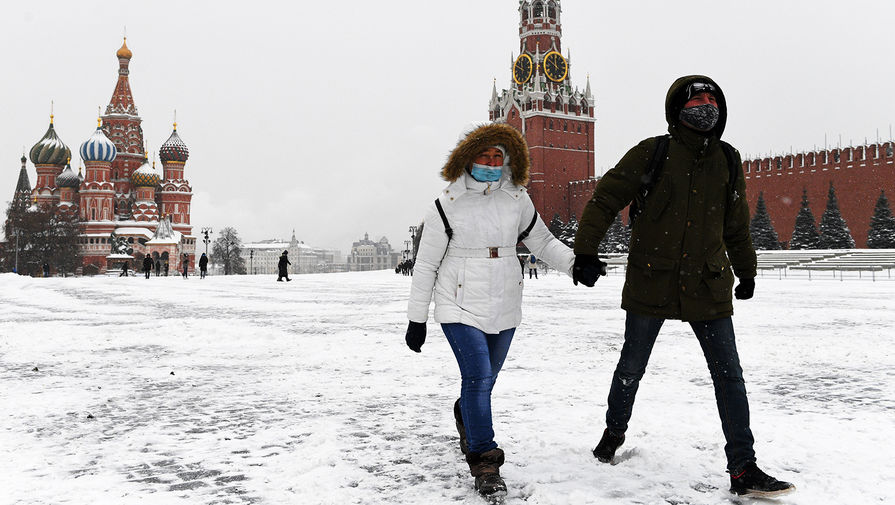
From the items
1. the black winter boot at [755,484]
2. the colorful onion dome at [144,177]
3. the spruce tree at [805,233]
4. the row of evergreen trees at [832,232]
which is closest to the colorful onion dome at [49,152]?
the colorful onion dome at [144,177]

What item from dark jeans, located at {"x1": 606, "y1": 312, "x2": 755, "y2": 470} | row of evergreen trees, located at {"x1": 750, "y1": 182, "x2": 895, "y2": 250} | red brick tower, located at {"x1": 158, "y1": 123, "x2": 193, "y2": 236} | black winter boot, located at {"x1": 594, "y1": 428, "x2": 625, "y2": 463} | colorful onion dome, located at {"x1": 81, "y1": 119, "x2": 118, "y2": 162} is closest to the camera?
dark jeans, located at {"x1": 606, "y1": 312, "x2": 755, "y2": 470}

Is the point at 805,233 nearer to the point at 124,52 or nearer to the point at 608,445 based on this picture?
the point at 608,445

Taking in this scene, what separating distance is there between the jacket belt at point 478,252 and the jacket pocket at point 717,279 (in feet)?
2.54

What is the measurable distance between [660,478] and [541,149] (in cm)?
6776

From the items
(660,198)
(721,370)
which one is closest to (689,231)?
(660,198)

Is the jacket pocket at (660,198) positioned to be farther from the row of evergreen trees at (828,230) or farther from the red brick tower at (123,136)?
the red brick tower at (123,136)

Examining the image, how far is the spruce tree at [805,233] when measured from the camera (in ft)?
119

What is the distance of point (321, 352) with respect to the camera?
19.6ft

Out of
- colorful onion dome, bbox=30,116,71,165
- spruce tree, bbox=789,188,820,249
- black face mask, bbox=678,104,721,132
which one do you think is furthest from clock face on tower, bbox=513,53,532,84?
black face mask, bbox=678,104,721,132

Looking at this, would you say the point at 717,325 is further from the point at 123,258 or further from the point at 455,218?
the point at 123,258

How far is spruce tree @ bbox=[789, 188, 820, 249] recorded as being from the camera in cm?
3625

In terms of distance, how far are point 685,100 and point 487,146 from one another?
79cm

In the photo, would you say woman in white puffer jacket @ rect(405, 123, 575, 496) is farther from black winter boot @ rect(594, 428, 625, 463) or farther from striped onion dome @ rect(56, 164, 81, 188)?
striped onion dome @ rect(56, 164, 81, 188)

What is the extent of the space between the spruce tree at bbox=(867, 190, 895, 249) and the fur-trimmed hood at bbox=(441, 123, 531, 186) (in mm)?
37783
